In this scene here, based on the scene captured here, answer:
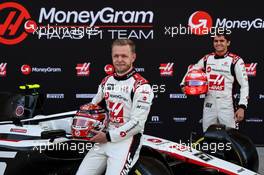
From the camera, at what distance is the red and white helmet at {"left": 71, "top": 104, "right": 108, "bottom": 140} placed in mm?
3086

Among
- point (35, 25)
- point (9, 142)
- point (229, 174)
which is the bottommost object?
point (229, 174)

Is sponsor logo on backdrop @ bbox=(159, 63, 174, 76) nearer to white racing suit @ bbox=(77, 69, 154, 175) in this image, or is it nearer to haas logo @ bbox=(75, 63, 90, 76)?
haas logo @ bbox=(75, 63, 90, 76)

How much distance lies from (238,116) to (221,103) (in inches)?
10.7

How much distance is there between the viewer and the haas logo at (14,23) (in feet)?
21.3

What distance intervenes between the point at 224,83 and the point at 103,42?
2.22 meters

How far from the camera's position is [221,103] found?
489cm

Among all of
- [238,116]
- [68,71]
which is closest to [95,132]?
[238,116]

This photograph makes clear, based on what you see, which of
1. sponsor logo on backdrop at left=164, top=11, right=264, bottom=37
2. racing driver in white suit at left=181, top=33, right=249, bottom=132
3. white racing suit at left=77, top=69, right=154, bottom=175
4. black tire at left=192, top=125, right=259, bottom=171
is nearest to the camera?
white racing suit at left=77, top=69, right=154, bottom=175

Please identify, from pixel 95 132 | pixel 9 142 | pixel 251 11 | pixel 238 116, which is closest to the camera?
pixel 95 132

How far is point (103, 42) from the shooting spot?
650cm

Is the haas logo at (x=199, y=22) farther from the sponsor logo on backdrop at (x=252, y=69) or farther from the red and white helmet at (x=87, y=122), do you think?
the red and white helmet at (x=87, y=122)

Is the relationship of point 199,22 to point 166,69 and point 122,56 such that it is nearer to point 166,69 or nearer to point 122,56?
point 166,69

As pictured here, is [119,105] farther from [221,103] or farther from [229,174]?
[221,103]

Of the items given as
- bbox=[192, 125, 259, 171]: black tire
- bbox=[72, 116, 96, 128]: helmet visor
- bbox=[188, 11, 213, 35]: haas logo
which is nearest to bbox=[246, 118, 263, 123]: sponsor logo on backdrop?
bbox=[188, 11, 213, 35]: haas logo
